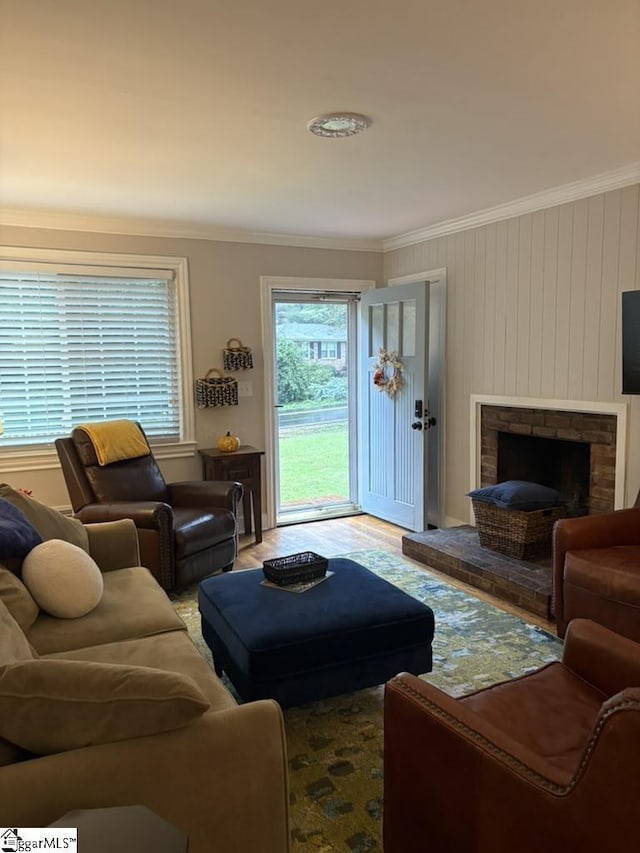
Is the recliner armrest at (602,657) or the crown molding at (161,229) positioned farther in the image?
the crown molding at (161,229)

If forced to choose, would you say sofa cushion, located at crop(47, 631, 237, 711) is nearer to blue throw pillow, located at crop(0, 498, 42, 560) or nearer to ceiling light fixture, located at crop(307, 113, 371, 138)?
blue throw pillow, located at crop(0, 498, 42, 560)

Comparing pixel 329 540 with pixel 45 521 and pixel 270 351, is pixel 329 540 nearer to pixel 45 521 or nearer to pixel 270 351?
pixel 270 351

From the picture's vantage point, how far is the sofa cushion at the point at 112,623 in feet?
6.85

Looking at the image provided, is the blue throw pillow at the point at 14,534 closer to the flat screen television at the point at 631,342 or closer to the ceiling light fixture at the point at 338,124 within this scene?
the ceiling light fixture at the point at 338,124

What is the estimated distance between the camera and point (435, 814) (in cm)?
142

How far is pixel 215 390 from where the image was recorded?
4.70 meters

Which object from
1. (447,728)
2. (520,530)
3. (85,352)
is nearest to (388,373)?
(520,530)

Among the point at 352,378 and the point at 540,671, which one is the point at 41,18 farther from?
the point at 352,378

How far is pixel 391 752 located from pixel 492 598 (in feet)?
7.11

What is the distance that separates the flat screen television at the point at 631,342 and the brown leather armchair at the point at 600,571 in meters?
0.71

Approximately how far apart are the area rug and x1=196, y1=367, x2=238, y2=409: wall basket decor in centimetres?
152

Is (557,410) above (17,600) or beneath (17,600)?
above

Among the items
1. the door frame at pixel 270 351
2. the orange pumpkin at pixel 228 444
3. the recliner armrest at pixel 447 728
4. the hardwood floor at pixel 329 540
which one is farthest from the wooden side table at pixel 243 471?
the recliner armrest at pixel 447 728

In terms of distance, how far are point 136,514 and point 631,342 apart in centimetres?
288
